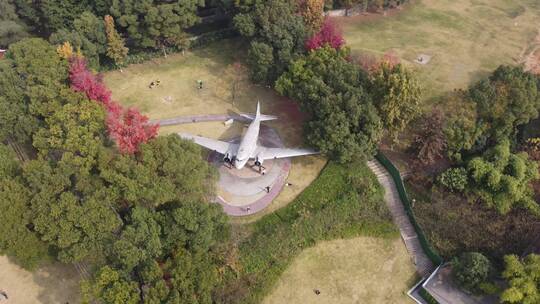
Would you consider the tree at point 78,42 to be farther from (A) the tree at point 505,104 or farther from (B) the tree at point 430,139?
(A) the tree at point 505,104

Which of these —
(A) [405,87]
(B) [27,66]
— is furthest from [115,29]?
(A) [405,87]

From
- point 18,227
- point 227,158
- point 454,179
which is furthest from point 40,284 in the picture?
point 454,179

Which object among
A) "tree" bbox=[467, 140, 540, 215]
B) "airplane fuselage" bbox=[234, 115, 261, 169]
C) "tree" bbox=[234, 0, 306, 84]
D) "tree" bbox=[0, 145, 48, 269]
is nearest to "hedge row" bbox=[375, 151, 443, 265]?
"tree" bbox=[467, 140, 540, 215]

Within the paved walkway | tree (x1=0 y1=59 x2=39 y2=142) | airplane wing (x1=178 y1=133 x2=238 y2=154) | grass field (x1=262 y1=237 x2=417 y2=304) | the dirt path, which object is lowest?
the dirt path

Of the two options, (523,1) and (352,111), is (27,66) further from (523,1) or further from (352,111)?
(523,1)

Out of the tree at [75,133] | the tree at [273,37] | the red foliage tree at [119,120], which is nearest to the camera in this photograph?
the red foliage tree at [119,120]

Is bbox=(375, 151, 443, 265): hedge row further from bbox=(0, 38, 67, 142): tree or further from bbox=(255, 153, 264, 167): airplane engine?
bbox=(0, 38, 67, 142): tree

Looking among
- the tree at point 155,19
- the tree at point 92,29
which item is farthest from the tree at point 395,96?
the tree at point 92,29
